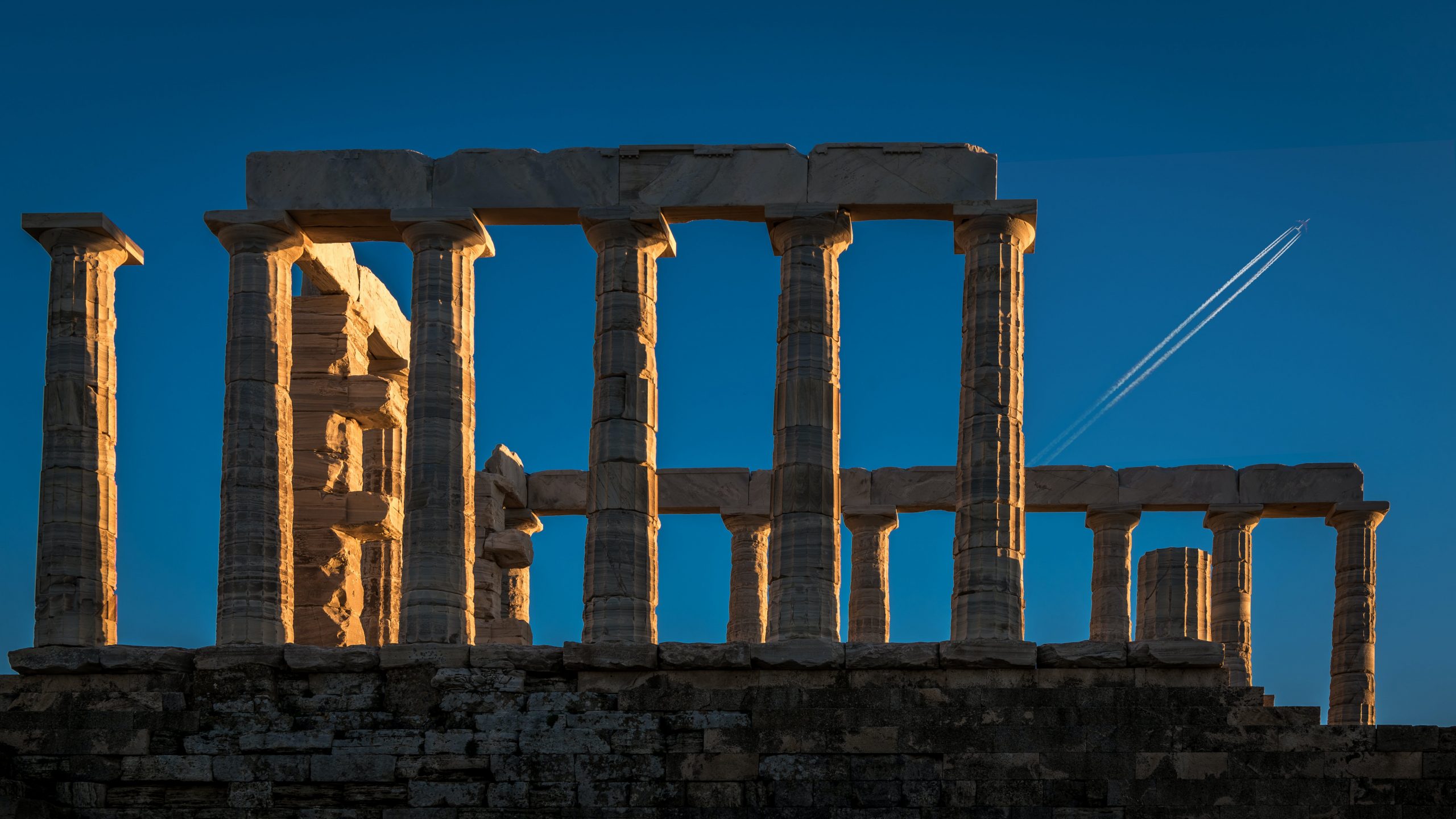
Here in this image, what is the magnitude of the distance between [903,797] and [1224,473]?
65.3ft

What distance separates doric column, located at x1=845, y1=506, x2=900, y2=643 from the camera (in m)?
45.9

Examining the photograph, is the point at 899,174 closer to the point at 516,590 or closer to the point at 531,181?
the point at 531,181

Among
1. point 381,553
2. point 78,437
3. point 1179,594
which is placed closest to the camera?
point 78,437

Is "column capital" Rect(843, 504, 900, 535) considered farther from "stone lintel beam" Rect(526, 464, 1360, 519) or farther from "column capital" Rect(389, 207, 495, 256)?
"column capital" Rect(389, 207, 495, 256)

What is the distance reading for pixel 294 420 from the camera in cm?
3962

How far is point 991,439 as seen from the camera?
3192 cm

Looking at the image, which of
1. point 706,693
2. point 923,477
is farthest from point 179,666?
point 923,477

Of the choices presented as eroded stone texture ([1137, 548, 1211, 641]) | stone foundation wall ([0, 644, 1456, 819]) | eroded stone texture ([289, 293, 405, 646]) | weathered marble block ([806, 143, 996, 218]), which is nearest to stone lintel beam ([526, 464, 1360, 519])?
eroded stone texture ([1137, 548, 1211, 641])

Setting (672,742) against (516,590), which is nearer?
(672,742)

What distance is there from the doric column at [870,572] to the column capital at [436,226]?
15.2 metres

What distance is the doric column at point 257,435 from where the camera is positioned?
31.8m

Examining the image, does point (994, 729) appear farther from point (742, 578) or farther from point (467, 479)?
point (742, 578)

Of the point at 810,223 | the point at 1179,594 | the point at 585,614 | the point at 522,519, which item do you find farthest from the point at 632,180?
the point at 1179,594

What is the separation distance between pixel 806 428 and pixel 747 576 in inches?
591
